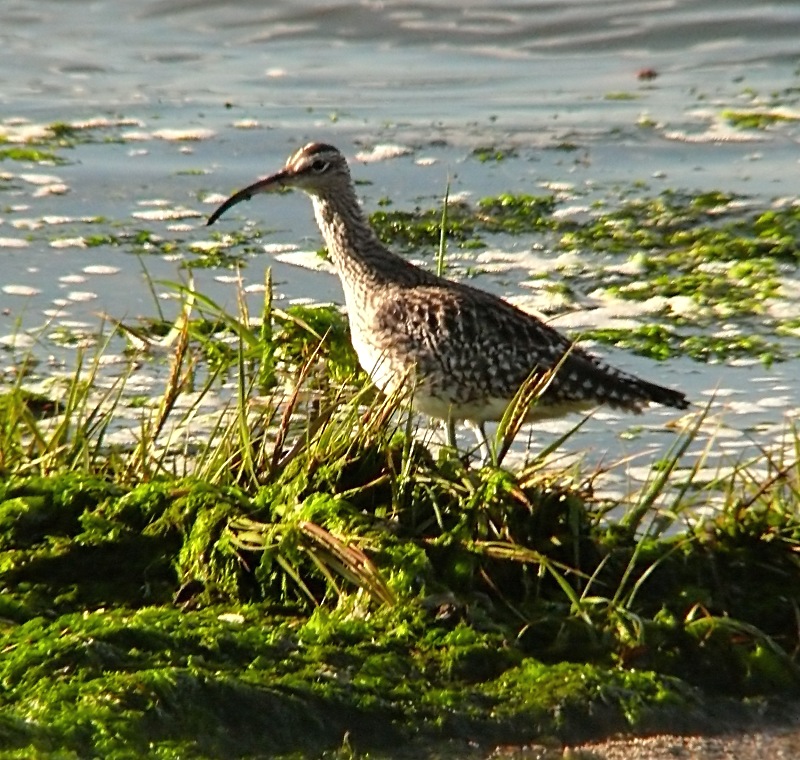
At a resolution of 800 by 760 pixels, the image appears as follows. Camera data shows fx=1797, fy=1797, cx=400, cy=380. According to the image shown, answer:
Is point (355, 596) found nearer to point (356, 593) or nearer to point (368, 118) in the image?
point (356, 593)

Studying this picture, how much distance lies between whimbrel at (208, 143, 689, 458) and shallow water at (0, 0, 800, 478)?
0.33 meters

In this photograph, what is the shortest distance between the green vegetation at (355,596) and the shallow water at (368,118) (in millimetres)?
1492

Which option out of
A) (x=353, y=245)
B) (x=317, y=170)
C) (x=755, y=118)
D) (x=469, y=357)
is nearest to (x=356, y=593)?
(x=469, y=357)

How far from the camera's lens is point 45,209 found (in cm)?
966

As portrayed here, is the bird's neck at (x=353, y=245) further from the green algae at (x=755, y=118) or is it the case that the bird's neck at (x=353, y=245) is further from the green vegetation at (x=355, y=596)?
the green algae at (x=755, y=118)

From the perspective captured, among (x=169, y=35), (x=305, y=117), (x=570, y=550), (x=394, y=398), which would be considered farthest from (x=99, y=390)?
(x=169, y=35)

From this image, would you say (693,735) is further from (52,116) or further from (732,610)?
(52,116)

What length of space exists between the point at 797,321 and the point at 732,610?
138 inches

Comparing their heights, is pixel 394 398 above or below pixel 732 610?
above

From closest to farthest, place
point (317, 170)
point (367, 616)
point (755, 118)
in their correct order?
point (367, 616) < point (317, 170) < point (755, 118)

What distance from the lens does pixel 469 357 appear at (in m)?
6.27

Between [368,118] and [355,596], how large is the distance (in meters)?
7.51

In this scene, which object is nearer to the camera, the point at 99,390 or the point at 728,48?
the point at 99,390

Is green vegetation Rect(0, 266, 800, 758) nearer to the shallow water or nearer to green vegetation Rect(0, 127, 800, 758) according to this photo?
green vegetation Rect(0, 127, 800, 758)
